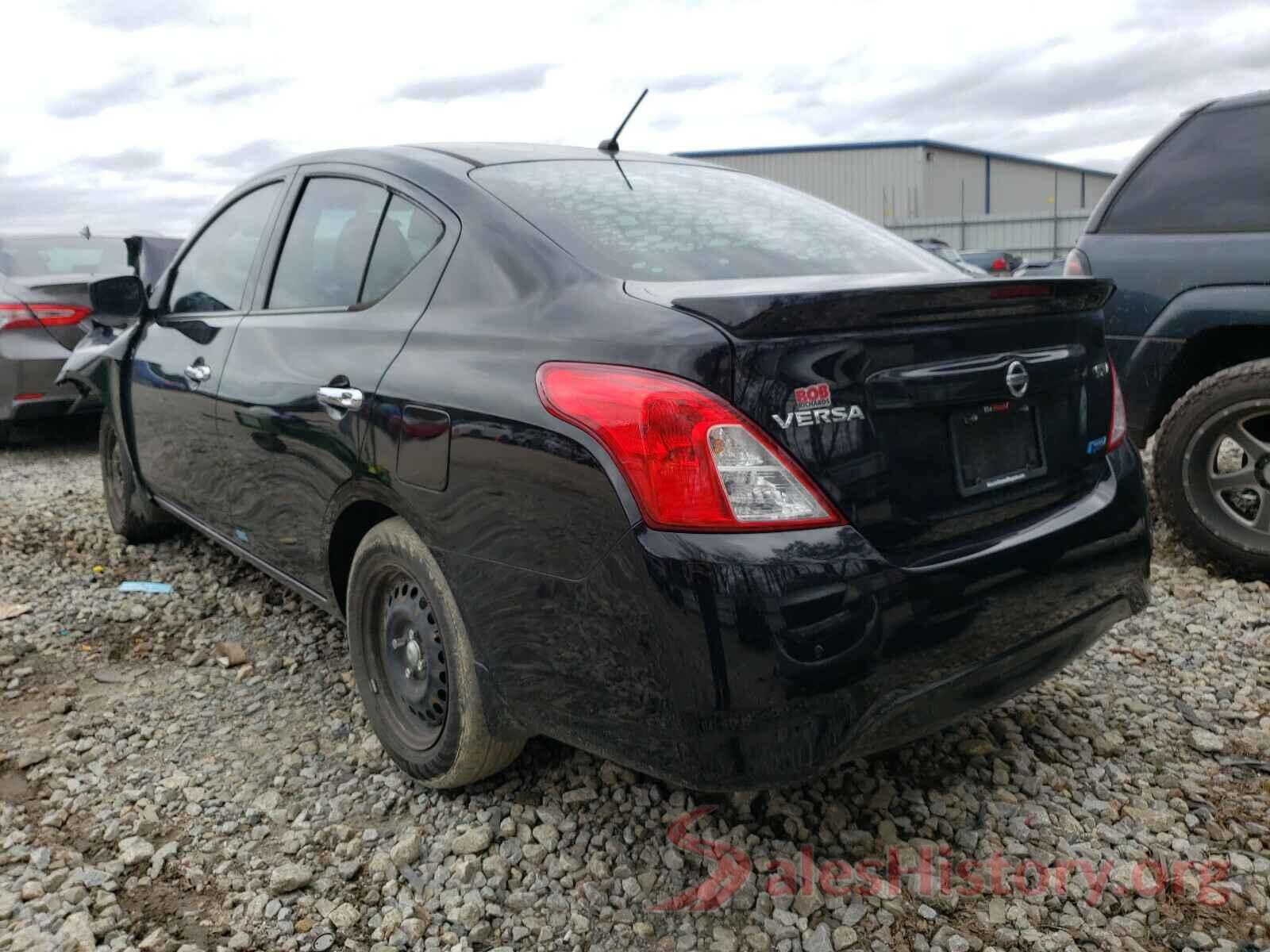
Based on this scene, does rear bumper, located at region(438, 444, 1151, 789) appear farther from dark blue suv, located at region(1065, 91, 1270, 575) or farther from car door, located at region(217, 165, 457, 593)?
dark blue suv, located at region(1065, 91, 1270, 575)

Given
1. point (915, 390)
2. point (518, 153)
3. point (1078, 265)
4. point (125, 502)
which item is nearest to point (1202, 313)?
point (1078, 265)

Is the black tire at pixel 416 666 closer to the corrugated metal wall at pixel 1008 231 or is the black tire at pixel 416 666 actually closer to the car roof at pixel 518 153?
the car roof at pixel 518 153

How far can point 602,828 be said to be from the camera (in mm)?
2461

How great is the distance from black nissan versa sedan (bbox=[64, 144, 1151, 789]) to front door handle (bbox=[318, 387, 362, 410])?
0.01 meters

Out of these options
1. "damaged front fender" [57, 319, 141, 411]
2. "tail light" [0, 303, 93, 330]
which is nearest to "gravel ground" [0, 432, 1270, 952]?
"damaged front fender" [57, 319, 141, 411]

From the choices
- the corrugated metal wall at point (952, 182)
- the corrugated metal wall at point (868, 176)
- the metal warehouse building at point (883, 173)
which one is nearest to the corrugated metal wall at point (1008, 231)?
the metal warehouse building at point (883, 173)

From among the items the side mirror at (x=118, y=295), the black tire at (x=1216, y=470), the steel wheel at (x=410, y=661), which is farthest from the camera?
the side mirror at (x=118, y=295)

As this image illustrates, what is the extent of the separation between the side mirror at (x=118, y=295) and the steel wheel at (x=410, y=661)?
2162mm

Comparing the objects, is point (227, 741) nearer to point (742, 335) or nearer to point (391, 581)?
point (391, 581)

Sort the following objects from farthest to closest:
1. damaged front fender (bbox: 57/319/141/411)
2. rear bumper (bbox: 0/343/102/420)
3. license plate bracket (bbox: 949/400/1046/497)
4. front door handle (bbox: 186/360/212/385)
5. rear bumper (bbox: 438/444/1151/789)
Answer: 1. rear bumper (bbox: 0/343/102/420)
2. damaged front fender (bbox: 57/319/141/411)
3. front door handle (bbox: 186/360/212/385)
4. license plate bracket (bbox: 949/400/1046/497)
5. rear bumper (bbox: 438/444/1151/789)

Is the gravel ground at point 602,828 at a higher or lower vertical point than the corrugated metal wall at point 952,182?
lower

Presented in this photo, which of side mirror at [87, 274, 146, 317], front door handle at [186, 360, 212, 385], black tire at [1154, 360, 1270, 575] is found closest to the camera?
front door handle at [186, 360, 212, 385]

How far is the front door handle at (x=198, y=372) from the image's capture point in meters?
3.38

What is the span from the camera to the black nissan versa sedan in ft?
6.00
